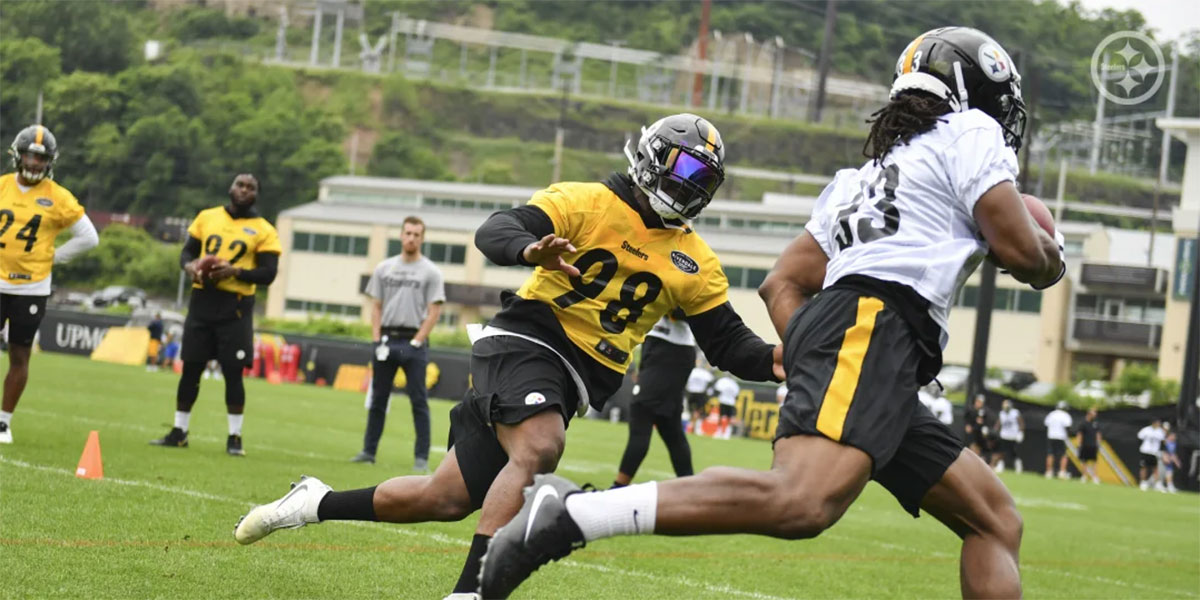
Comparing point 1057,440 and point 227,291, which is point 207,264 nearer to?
point 227,291

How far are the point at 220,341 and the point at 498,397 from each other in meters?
6.92

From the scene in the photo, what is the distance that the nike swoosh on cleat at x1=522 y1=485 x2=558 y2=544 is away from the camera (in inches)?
171

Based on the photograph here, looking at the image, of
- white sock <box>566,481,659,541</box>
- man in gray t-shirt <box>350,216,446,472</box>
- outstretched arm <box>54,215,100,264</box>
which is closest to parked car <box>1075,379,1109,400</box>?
man in gray t-shirt <box>350,216,446,472</box>

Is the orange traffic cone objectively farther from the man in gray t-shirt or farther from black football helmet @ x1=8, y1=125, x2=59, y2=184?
the man in gray t-shirt

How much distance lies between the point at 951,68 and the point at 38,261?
7.97 m

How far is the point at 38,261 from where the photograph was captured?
35.4ft

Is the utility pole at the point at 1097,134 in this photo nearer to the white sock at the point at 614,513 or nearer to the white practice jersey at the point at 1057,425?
the white practice jersey at the point at 1057,425

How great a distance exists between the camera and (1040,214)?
480cm

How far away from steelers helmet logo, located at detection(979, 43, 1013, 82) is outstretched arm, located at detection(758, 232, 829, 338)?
0.81 m

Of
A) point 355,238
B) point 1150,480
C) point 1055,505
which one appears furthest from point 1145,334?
point 1055,505

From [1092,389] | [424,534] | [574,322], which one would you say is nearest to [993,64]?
[574,322]

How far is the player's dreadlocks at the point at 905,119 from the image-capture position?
4.79m

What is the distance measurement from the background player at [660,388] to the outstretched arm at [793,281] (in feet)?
21.1

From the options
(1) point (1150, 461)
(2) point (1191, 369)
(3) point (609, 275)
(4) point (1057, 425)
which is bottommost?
(1) point (1150, 461)
